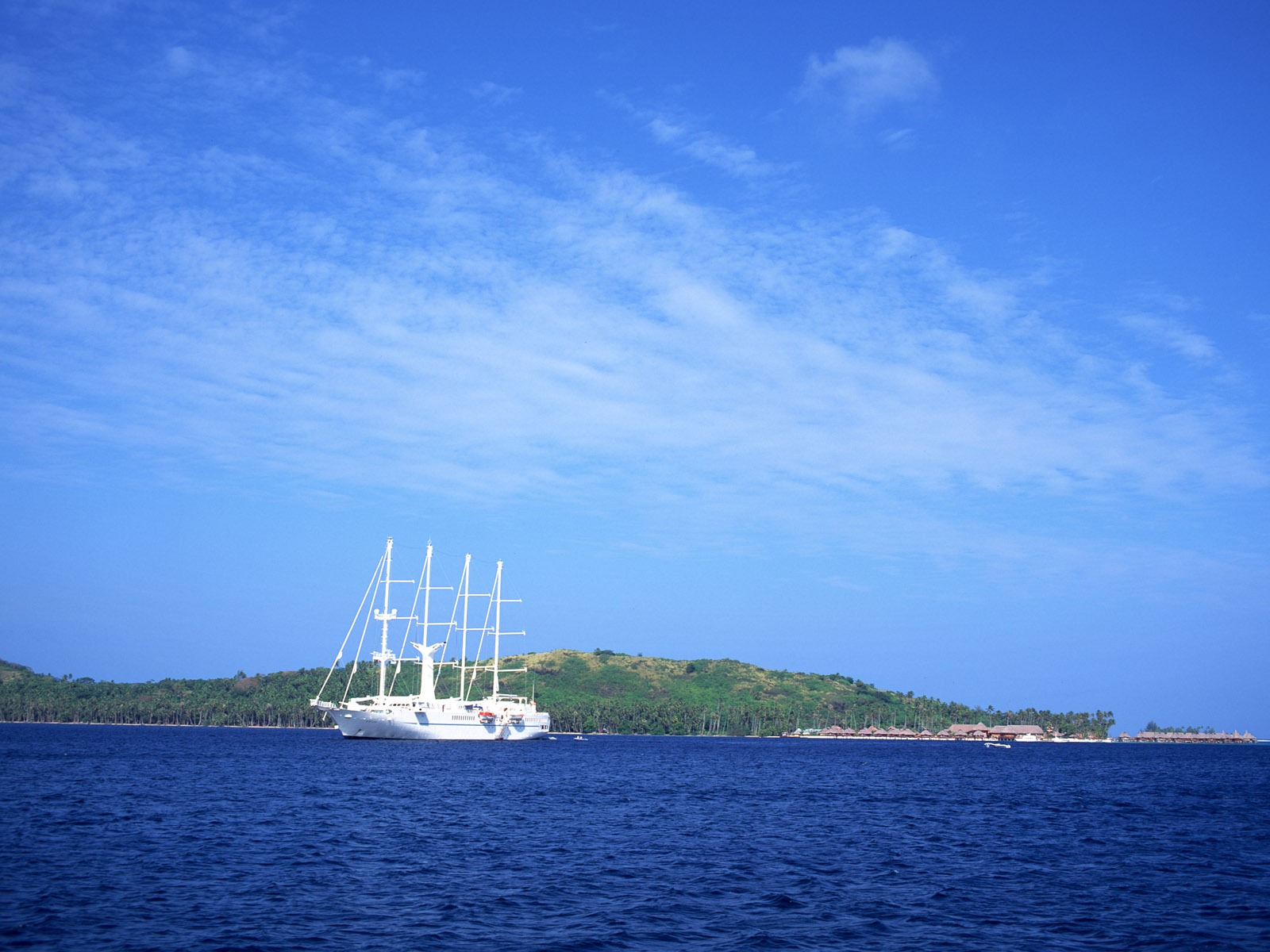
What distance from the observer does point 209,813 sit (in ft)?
170

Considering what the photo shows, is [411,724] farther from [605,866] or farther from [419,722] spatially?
[605,866]

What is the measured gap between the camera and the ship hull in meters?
156

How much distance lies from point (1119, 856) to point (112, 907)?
38.1m

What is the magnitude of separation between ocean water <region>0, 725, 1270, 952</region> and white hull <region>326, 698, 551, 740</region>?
7625 cm

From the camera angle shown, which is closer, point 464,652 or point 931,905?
point 931,905

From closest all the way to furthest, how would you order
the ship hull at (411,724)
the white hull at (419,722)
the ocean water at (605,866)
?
the ocean water at (605,866), the ship hull at (411,724), the white hull at (419,722)

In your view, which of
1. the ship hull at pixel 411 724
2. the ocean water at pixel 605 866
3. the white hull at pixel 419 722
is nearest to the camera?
the ocean water at pixel 605 866

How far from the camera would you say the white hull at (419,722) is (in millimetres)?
156125

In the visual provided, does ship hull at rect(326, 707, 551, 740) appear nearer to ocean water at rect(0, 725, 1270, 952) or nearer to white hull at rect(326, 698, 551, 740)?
white hull at rect(326, 698, 551, 740)

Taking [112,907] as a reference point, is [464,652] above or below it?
above

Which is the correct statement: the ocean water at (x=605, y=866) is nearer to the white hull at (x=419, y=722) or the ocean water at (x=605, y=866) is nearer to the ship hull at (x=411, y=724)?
the ship hull at (x=411, y=724)

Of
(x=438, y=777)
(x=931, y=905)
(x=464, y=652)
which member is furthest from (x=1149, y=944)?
(x=464, y=652)

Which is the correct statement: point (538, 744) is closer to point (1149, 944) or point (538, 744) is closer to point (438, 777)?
point (438, 777)

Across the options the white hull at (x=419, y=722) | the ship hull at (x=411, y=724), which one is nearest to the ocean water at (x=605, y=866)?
the ship hull at (x=411, y=724)
